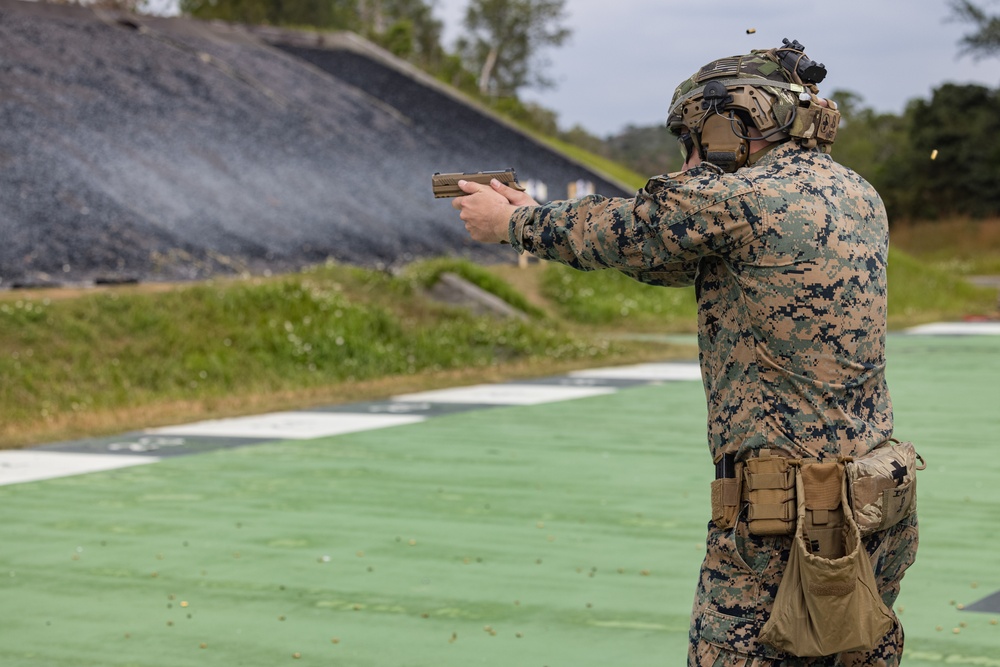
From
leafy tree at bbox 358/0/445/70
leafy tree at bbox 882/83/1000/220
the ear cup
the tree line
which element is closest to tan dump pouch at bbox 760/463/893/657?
the ear cup

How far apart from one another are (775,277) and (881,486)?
0.50 m

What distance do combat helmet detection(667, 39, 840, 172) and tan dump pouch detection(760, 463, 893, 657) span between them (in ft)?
2.40

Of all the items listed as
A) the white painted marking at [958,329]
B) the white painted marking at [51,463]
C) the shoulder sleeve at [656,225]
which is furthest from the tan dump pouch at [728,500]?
the white painted marking at [958,329]

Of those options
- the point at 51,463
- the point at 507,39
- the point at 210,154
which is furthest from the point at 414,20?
the point at 51,463

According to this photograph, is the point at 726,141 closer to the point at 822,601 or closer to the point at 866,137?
the point at 822,601

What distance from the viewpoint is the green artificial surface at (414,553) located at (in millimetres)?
5605

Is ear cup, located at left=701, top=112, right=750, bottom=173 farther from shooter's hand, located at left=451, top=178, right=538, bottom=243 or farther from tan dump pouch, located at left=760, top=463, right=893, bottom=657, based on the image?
tan dump pouch, located at left=760, top=463, right=893, bottom=657

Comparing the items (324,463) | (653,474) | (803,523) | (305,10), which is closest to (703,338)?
(803,523)

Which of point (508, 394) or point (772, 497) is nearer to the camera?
point (772, 497)

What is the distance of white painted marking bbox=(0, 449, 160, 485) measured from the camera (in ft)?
30.4

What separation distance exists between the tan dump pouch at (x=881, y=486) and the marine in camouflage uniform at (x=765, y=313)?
50 mm

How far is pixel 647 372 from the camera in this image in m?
15.9

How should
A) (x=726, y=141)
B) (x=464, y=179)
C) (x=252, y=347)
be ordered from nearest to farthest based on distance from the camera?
(x=726, y=141) → (x=464, y=179) → (x=252, y=347)

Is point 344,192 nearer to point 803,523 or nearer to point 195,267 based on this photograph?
point 195,267
